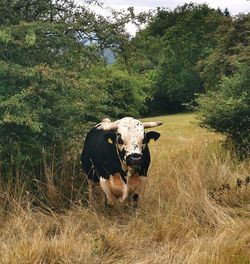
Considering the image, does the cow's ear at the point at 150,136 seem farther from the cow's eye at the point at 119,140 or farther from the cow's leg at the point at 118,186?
the cow's leg at the point at 118,186

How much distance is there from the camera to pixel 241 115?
11508 millimetres

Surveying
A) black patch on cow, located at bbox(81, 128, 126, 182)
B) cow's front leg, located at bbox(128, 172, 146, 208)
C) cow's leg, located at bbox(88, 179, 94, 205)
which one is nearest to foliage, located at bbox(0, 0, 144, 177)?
black patch on cow, located at bbox(81, 128, 126, 182)

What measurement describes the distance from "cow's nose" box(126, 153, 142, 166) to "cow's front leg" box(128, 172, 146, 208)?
1.46 ft

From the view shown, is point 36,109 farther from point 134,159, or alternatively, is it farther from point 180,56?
point 180,56

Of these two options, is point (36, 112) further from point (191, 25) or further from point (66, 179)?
point (191, 25)

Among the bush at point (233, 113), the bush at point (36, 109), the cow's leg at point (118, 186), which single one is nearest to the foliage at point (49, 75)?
the bush at point (36, 109)

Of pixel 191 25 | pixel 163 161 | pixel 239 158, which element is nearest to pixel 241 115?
pixel 239 158

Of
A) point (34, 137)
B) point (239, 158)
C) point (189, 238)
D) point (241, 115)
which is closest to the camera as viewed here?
point (189, 238)

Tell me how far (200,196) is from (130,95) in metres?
30.0

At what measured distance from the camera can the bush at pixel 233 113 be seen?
11375 millimetres

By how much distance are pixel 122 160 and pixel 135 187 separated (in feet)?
1.35

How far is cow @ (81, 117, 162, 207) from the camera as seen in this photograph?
6645 mm

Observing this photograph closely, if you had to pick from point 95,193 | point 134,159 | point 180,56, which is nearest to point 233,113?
point 95,193

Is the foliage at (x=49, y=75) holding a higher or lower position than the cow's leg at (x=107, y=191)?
higher
